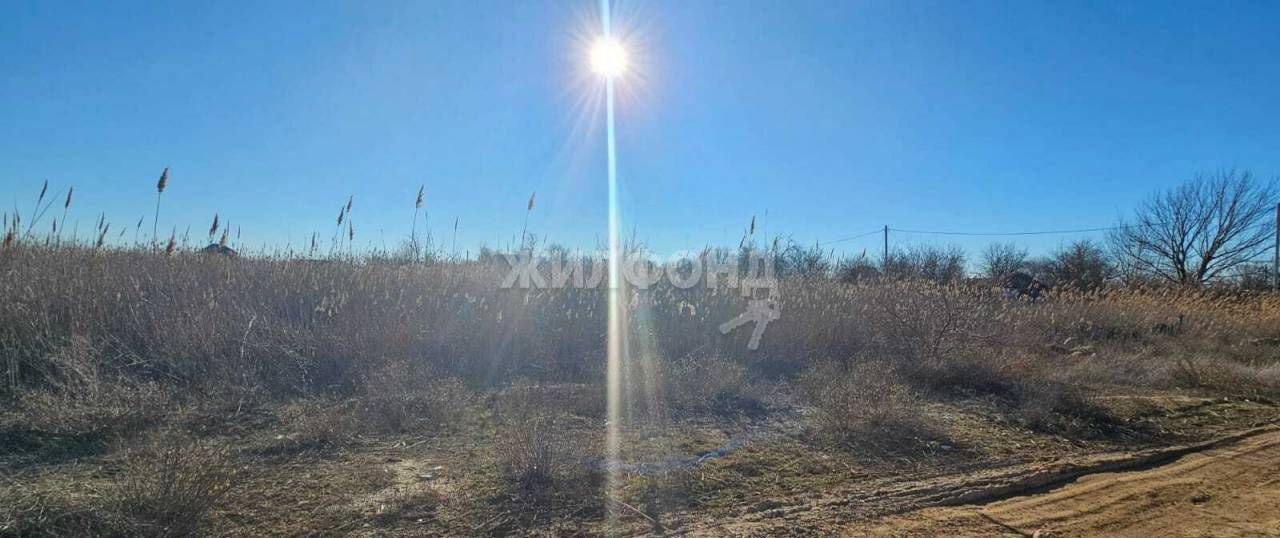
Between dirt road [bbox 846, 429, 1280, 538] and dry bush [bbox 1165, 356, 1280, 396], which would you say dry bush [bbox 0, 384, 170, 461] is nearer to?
dirt road [bbox 846, 429, 1280, 538]

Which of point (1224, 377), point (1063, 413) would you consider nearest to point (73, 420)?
point (1063, 413)

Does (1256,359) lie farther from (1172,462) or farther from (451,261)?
(451,261)

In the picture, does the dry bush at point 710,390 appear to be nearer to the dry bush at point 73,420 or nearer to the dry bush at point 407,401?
the dry bush at point 407,401

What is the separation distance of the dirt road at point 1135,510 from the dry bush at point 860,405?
1313 mm

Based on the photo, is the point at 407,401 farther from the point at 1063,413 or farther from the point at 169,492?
the point at 1063,413

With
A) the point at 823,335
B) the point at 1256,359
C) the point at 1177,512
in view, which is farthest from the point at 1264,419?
the point at 1256,359

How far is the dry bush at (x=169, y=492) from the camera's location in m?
2.95

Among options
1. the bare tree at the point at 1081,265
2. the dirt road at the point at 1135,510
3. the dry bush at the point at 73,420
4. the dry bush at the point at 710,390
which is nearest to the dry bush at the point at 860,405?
the dry bush at the point at 710,390

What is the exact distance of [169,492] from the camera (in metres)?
3.03

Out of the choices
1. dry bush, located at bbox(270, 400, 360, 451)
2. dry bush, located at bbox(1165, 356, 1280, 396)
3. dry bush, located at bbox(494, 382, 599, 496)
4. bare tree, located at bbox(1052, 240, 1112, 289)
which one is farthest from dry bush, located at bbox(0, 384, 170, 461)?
bare tree, located at bbox(1052, 240, 1112, 289)

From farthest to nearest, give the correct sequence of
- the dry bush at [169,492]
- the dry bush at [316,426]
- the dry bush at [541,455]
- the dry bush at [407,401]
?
the dry bush at [407,401] → the dry bush at [316,426] → the dry bush at [541,455] → the dry bush at [169,492]

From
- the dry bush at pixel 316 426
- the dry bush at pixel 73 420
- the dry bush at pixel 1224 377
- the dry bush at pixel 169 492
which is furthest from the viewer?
the dry bush at pixel 1224 377

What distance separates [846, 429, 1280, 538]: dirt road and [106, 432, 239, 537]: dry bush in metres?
3.22

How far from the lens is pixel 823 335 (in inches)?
353
